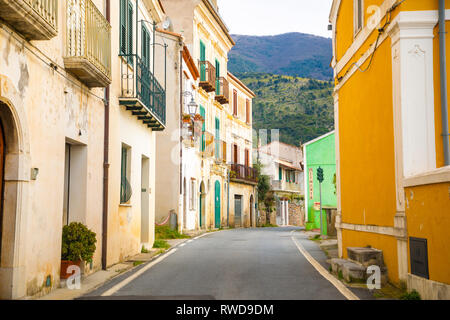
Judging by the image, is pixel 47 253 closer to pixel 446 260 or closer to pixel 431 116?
pixel 446 260

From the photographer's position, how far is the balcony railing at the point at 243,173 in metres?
39.3

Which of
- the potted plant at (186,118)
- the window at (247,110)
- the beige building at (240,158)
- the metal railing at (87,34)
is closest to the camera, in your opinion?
the metal railing at (87,34)

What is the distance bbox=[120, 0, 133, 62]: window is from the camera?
45.0 ft

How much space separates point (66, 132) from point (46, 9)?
2.51 metres

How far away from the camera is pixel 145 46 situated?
1652cm

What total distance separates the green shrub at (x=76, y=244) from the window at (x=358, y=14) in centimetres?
735

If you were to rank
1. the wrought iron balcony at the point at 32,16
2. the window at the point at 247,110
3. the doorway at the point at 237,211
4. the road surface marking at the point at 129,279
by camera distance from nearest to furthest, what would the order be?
the wrought iron balcony at the point at 32,16 < the road surface marking at the point at 129,279 < the doorway at the point at 237,211 < the window at the point at 247,110

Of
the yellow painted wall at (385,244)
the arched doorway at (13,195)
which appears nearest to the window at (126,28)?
the arched doorway at (13,195)

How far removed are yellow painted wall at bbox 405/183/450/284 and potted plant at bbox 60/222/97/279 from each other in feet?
17.9

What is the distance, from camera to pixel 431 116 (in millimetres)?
9148

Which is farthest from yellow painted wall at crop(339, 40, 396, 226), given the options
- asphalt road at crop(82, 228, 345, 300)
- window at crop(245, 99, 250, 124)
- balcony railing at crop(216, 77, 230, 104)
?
window at crop(245, 99, 250, 124)

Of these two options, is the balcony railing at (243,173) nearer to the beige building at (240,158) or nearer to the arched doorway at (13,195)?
the beige building at (240,158)

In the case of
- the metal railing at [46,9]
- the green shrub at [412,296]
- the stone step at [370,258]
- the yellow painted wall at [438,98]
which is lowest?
the green shrub at [412,296]

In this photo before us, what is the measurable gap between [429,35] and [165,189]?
54.6ft
